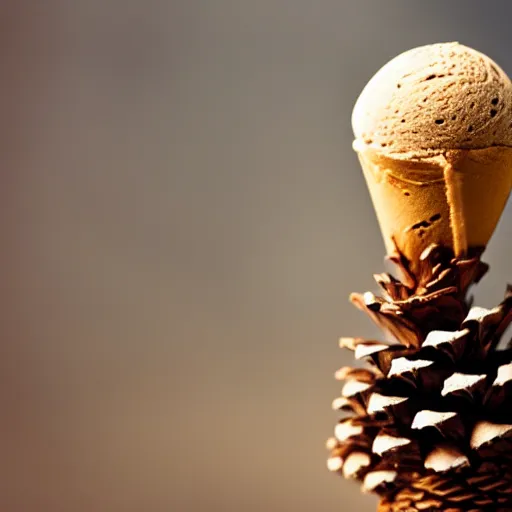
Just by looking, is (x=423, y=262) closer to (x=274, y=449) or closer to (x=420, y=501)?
(x=420, y=501)

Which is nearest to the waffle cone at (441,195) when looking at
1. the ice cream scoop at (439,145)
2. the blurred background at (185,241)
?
the ice cream scoop at (439,145)

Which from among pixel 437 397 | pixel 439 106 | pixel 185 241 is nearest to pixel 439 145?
pixel 439 106

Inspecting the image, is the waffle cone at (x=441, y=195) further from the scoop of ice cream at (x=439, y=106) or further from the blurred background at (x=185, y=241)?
the blurred background at (x=185, y=241)

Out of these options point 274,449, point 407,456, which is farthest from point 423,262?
point 274,449

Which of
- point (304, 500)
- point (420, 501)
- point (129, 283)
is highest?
point (129, 283)

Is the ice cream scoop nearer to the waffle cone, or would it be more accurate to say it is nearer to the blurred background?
the waffle cone

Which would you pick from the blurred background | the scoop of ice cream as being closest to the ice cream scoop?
the scoop of ice cream
